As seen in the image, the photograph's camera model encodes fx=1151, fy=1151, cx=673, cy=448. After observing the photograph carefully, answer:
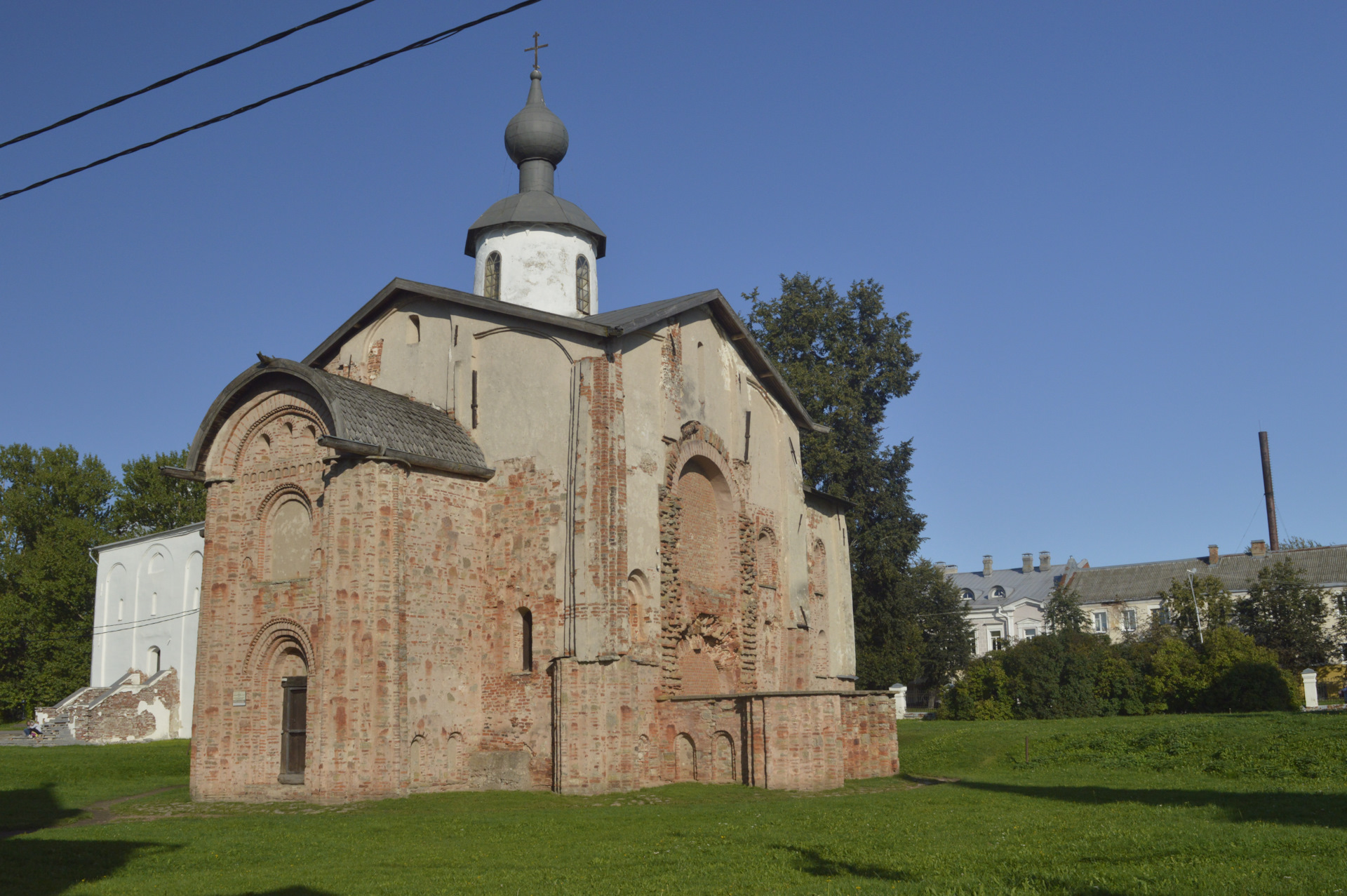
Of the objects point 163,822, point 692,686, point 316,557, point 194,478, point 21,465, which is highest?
point 21,465

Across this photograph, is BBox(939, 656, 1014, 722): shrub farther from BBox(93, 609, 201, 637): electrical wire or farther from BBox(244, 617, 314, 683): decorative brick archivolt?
BBox(93, 609, 201, 637): electrical wire

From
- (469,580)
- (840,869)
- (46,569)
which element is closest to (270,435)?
(469,580)

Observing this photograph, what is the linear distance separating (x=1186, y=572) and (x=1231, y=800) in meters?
48.4

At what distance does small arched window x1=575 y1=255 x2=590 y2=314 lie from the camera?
2517cm

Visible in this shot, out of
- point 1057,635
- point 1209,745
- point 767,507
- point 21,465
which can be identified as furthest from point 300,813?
point 21,465

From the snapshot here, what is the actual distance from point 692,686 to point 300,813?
7.54 metres

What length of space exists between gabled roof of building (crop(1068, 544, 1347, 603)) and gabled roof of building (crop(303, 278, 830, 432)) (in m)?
39.6

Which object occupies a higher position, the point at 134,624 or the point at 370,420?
the point at 370,420

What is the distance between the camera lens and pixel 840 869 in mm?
9938

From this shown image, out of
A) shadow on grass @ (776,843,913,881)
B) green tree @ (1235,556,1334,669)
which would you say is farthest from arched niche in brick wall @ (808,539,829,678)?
green tree @ (1235,556,1334,669)

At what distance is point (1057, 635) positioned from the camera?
38438 millimetres

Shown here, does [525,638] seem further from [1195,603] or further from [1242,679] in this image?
[1195,603]

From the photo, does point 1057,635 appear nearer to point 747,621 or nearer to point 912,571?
point 912,571

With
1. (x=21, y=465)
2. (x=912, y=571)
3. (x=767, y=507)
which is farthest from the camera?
(x=21, y=465)
